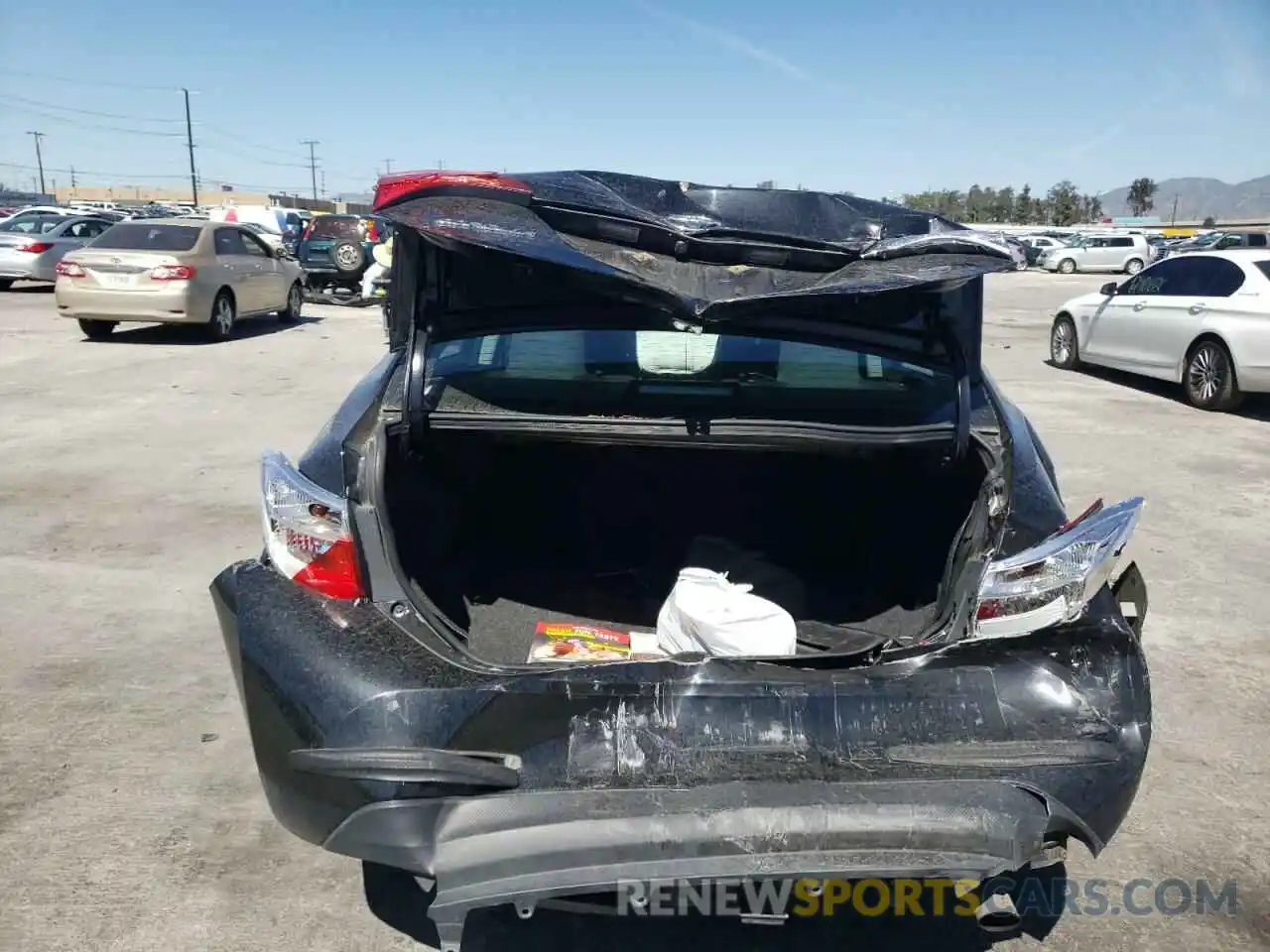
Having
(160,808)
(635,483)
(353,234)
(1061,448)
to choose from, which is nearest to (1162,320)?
(1061,448)

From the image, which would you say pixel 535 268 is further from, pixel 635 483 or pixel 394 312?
pixel 635 483

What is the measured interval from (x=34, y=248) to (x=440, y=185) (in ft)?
64.4

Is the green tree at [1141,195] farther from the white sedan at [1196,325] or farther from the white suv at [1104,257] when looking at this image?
the white sedan at [1196,325]

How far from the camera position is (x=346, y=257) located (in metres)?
20.0

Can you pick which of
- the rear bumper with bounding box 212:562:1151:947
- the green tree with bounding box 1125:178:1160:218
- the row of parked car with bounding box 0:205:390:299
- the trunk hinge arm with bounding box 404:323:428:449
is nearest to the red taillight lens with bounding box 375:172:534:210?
the trunk hinge arm with bounding box 404:323:428:449

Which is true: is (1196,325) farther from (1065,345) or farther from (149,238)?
(149,238)

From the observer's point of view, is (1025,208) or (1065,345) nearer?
(1065,345)

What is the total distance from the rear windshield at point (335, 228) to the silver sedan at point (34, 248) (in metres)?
4.29

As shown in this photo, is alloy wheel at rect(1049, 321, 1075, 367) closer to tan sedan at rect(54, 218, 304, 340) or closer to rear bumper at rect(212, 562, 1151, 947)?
tan sedan at rect(54, 218, 304, 340)

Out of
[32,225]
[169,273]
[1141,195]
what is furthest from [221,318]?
[1141,195]

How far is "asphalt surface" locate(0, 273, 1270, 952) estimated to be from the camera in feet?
8.41

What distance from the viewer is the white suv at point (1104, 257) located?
39.1m

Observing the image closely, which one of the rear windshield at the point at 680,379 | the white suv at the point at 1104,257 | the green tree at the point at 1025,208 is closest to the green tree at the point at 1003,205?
the green tree at the point at 1025,208

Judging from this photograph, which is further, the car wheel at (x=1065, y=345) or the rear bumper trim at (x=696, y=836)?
the car wheel at (x=1065, y=345)
